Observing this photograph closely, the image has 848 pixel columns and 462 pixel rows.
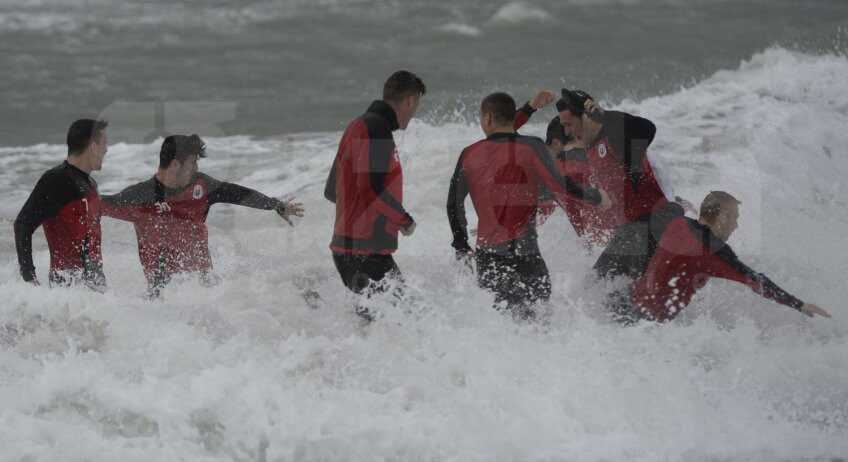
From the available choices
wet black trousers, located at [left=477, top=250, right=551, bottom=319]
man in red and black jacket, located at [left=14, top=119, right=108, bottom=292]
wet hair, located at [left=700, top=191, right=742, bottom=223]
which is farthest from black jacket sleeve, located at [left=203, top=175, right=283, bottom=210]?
wet hair, located at [left=700, top=191, right=742, bottom=223]

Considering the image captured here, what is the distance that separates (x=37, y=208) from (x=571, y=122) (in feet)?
10.4

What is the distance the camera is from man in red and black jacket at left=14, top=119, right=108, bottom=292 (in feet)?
17.8

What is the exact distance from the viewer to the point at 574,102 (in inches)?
243

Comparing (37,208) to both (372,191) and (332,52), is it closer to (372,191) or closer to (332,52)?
(372,191)

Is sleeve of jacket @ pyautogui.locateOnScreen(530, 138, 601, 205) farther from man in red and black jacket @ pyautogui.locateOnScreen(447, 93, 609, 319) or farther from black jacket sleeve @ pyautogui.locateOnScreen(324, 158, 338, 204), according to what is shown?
black jacket sleeve @ pyautogui.locateOnScreen(324, 158, 338, 204)

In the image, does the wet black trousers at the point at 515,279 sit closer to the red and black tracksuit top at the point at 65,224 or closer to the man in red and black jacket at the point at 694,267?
the man in red and black jacket at the point at 694,267

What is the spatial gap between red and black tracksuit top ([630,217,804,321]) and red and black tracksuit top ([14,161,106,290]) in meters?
3.17

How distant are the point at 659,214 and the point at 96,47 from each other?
14.3 metres

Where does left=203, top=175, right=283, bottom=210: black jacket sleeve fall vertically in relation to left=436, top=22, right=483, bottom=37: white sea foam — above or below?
below

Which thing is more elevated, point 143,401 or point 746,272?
point 746,272

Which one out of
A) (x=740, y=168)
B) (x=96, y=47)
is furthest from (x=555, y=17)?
(x=740, y=168)

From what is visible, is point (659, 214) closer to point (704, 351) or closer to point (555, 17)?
point (704, 351)

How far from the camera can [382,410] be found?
5172 millimetres

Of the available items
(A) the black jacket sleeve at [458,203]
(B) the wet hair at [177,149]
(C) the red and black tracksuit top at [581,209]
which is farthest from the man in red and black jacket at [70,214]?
(C) the red and black tracksuit top at [581,209]
